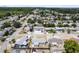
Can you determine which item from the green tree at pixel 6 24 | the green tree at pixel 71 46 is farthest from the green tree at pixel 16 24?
the green tree at pixel 71 46

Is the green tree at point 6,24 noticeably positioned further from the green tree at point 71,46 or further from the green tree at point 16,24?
the green tree at point 71,46

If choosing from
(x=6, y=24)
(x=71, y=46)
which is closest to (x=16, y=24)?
(x=6, y=24)

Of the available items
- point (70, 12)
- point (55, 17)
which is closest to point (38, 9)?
point (55, 17)

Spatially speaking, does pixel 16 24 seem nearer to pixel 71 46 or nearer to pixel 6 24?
pixel 6 24

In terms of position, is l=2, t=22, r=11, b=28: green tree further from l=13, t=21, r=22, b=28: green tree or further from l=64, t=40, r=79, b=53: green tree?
l=64, t=40, r=79, b=53: green tree

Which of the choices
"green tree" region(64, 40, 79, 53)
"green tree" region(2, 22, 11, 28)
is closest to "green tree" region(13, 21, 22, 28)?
"green tree" region(2, 22, 11, 28)

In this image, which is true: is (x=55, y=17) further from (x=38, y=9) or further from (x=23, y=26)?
(x=23, y=26)
